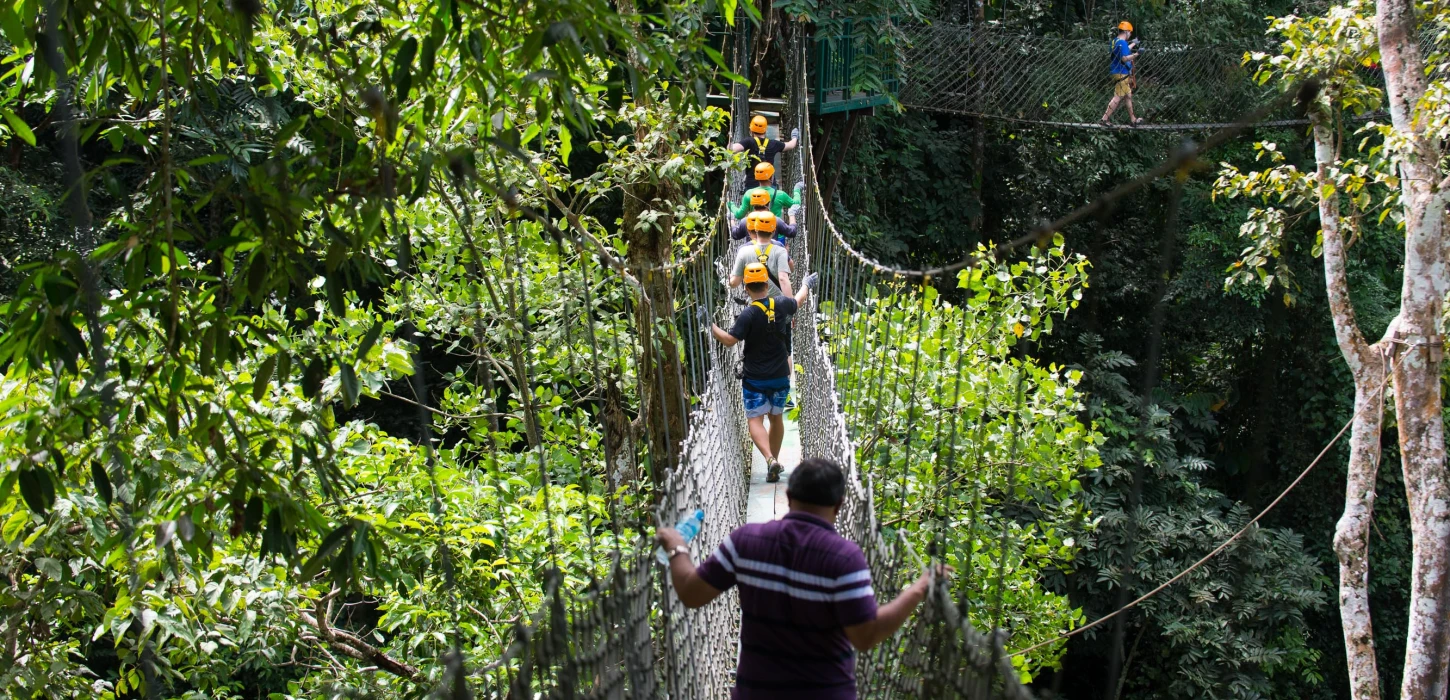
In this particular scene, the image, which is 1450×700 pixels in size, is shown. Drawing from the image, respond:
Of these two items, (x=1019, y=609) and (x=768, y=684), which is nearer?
(x=768, y=684)

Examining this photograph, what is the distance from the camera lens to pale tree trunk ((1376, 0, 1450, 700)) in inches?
180

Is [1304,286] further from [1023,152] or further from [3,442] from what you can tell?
[3,442]

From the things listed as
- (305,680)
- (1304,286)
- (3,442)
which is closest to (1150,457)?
(1304,286)

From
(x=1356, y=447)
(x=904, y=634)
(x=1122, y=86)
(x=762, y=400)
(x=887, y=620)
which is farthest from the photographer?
(x=1122, y=86)

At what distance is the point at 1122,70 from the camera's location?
8.23 m

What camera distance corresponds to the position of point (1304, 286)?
9148 mm

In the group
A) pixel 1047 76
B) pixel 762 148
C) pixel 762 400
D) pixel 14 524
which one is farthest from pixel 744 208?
pixel 1047 76

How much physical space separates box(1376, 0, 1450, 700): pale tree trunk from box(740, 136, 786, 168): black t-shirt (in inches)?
101

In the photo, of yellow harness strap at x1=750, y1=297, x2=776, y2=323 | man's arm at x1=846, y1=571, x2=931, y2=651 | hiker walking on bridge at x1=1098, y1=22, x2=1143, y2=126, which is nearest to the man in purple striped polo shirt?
man's arm at x1=846, y1=571, x2=931, y2=651

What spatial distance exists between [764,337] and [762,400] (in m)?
0.20

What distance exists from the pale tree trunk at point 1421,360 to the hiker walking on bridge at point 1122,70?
11.4 feet

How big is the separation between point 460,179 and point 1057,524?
12.7 ft

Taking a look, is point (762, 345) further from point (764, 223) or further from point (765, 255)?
point (764, 223)

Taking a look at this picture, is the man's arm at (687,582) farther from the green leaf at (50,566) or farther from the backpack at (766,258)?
the backpack at (766,258)
